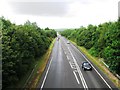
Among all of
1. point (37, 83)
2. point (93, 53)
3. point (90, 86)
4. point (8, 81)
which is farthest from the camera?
point (93, 53)

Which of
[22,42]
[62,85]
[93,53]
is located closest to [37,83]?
[62,85]

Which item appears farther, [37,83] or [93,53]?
[93,53]

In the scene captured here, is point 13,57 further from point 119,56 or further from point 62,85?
point 119,56

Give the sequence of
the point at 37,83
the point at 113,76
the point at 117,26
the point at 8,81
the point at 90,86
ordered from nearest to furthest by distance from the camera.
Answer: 1. the point at 8,81
2. the point at 90,86
3. the point at 37,83
4. the point at 113,76
5. the point at 117,26

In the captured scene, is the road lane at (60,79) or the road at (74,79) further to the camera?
the road lane at (60,79)

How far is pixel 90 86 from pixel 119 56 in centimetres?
905

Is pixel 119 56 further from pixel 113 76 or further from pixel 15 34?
pixel 15 34

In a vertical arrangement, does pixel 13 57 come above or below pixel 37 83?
above

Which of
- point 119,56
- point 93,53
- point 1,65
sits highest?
point 1,65

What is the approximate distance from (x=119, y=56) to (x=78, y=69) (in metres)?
7.83

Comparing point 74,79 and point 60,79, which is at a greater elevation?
point 60,79

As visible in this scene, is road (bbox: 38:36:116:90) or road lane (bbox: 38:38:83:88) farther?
road lane (bbox: 38:38:83:88)

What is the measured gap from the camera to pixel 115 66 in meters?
36.4

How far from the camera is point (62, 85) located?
30766mm
